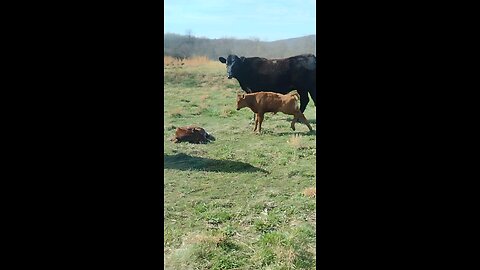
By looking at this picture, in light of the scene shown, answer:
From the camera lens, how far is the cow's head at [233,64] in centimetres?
125

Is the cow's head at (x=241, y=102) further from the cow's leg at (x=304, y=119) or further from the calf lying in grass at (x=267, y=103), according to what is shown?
the cow's leg at (x=304, y=119)

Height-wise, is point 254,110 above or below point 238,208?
above

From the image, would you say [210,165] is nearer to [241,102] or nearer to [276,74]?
[241,102]

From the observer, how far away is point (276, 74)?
1.26 metres

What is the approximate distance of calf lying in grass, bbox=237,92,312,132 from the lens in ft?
4.08

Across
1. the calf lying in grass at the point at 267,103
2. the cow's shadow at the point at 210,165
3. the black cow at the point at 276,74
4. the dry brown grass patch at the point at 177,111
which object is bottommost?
the cow's shadow at the point at 210,165

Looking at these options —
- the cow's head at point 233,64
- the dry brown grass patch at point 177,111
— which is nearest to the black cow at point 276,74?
the cow's head at point 233,64

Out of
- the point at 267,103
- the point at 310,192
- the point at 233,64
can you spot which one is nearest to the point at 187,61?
the point at 233,64
